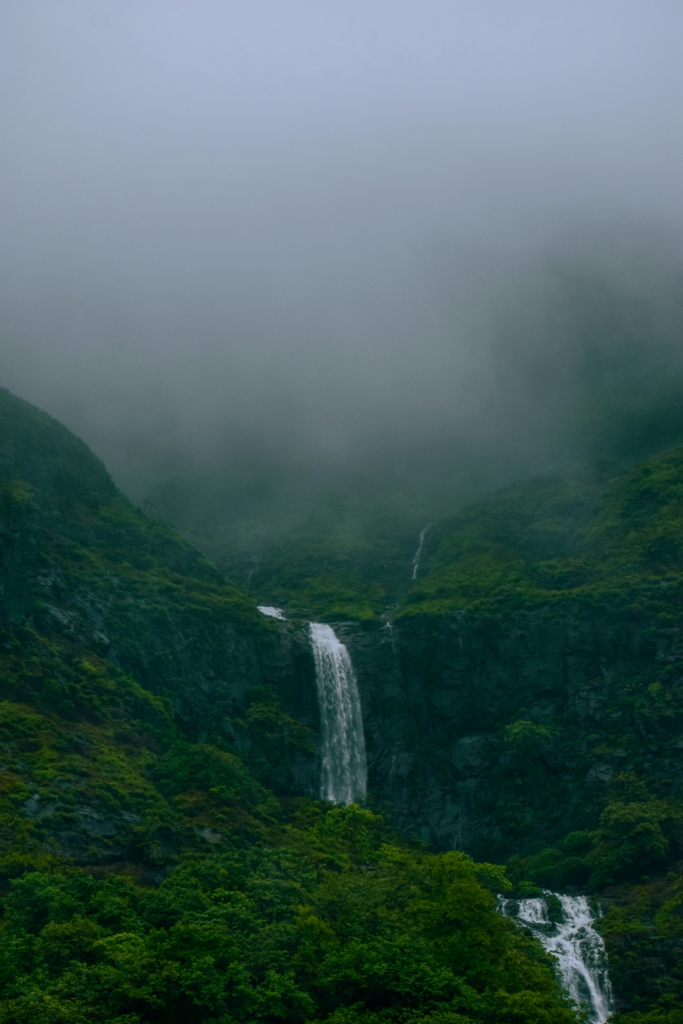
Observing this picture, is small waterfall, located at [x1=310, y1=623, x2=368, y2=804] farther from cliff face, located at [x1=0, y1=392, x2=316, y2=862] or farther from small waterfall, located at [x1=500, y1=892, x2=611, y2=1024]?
small waterfall, located at [x1=500, y1=892, x2=611, y2=1024]

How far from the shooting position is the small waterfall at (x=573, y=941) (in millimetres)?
51844

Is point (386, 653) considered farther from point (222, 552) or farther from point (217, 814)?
point (222, 552)

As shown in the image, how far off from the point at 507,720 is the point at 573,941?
28.6 meters

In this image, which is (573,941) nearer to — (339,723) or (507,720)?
(507,720)

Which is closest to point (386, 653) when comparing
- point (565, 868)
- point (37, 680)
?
point (565, 868)


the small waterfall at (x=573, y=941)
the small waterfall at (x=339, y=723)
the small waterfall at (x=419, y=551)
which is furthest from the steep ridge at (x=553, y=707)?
the small waterfall at (x=419, y=551)

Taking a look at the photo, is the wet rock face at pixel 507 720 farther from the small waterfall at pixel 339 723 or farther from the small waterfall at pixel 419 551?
the small waterfall at pixel 419 551

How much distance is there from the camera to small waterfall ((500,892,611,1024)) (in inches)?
2041

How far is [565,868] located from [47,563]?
48.0m

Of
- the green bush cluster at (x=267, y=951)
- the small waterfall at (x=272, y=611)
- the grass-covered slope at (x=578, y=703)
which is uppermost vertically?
the small waterfall at (x=272, y=611)

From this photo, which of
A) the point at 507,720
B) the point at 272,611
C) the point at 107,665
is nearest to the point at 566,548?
the point at 507,720

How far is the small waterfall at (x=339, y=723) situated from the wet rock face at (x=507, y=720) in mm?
1209

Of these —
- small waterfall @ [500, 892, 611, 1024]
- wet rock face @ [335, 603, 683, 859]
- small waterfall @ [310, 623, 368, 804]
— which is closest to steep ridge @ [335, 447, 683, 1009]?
wet rock face @ [335, 603, 683, 859]

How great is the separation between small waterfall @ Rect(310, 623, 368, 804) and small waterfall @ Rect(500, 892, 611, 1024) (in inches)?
799
